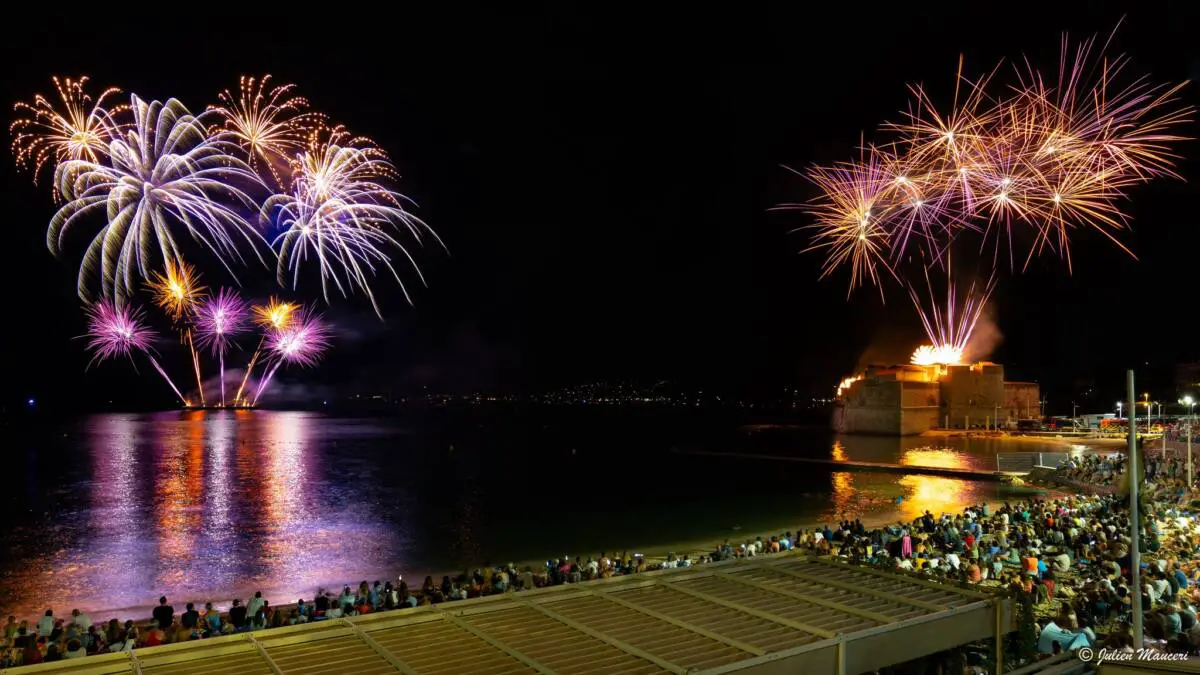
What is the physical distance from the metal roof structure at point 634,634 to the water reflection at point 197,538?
13.7 metres

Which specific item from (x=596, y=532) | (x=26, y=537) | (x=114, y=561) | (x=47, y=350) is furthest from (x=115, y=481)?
(x=47, y=350)

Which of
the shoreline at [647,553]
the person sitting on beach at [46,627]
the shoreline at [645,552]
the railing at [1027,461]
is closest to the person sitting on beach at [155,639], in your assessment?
the person sitting on beach at [46,627]

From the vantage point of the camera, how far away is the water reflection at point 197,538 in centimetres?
1948

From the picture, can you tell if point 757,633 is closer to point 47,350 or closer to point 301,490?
point 301,490

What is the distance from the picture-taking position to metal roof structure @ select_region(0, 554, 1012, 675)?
549 centimetres

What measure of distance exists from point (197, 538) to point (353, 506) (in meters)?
8.36

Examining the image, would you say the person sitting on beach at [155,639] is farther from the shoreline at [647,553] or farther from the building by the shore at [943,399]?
the building by the shore at [943,399]

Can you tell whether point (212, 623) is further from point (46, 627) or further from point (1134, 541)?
point (1134, 541)

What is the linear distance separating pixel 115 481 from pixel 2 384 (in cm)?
13080

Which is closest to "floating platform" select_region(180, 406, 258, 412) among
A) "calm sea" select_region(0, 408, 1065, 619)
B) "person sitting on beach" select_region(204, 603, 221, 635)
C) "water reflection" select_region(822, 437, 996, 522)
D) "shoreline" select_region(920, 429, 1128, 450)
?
"calm sea" select_region(0, 408, 1065, 619)

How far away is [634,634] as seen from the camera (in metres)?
6.18

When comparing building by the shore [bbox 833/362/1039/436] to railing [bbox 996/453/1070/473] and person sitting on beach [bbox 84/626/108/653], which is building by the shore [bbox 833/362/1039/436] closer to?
railing [bbox 996/453/1070/473]

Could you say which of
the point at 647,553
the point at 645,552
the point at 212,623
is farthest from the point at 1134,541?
the point at 645,552

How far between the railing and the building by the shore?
24638mm
